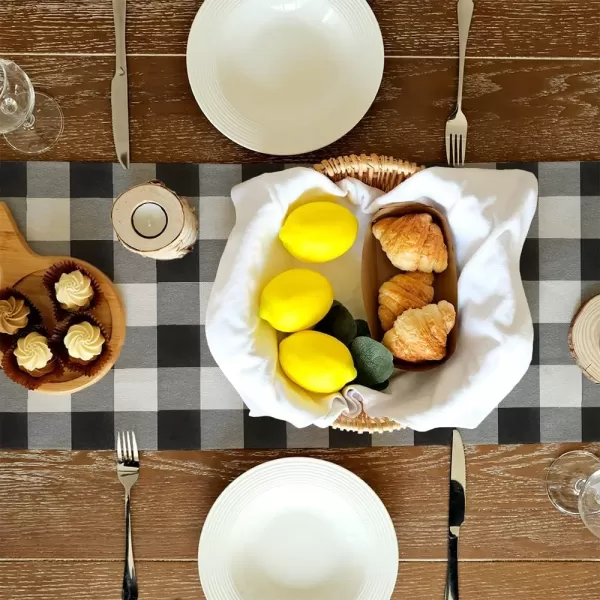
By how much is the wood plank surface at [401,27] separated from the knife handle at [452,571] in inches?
26.7

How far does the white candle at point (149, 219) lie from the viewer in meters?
0.68

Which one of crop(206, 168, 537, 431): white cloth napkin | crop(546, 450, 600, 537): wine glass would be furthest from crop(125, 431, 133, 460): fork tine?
crop(546, 450, 600, 537): wine glass

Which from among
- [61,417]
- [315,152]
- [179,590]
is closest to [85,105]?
[315,152]

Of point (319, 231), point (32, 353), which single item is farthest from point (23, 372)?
point (319, 231)

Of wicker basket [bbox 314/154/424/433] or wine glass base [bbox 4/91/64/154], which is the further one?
wine glass base [bbox 4/91/64/154]

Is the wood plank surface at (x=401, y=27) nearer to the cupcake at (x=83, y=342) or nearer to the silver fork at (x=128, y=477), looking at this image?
the cupcake at (x=83, y=342)

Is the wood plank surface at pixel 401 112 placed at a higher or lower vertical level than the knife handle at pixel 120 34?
lower

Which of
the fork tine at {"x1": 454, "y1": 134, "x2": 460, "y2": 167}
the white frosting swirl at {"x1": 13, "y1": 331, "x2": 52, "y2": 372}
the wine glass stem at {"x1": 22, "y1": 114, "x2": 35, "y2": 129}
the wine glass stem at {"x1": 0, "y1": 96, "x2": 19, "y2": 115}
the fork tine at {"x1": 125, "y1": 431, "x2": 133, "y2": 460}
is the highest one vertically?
the wine glass stem at {"x1": 0, "y1": 96, "x2": 19, "y2": 115}

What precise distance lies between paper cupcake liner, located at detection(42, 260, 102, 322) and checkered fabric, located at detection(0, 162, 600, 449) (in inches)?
1.8

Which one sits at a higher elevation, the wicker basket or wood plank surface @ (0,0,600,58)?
wood plank surface @ (0,0,600,58)

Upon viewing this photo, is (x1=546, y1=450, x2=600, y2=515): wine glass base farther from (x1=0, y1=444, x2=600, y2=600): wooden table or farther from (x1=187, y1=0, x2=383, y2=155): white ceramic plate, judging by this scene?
(x1=187, y1=0, x2=383, y2=155): white ceramic plate

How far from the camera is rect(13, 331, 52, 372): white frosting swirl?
2.38 feet

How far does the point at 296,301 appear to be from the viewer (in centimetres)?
66

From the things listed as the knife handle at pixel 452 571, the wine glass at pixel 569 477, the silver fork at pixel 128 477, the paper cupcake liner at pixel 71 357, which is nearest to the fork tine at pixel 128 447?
the silver fork at pixel 128 477
